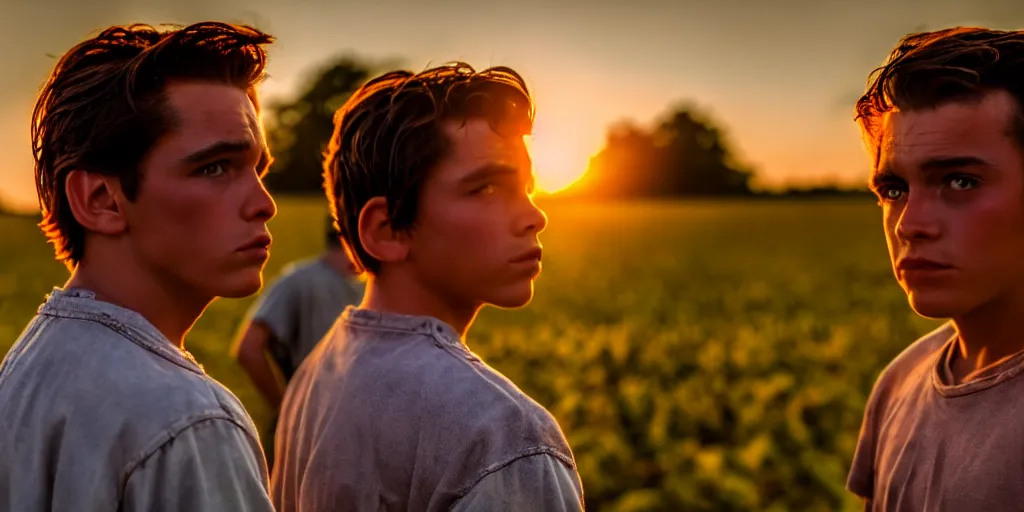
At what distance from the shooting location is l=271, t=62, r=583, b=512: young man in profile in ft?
6.97

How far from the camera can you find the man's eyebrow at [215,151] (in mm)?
2066

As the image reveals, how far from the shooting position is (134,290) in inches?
79.2

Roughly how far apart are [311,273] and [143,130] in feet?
12.3

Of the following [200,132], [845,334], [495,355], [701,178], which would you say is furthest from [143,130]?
[701,178]

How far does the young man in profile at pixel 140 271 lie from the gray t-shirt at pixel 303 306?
3.39 meters

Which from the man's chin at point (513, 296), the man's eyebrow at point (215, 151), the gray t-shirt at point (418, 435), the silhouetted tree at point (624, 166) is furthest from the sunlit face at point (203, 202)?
the silhouetted tree at point (624, 166)

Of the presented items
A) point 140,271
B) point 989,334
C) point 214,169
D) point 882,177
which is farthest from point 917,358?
point 140,271

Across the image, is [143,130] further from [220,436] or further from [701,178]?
[701,178]

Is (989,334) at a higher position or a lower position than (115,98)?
lower

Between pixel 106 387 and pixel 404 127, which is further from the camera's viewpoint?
pixel 404 127

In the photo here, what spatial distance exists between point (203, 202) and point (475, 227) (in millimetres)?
715

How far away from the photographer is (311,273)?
5770 mm

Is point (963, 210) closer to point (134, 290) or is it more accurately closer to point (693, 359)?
point (134, 290)

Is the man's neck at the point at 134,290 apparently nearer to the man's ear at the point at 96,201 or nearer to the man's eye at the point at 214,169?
the man's ear at the point at 96,201
